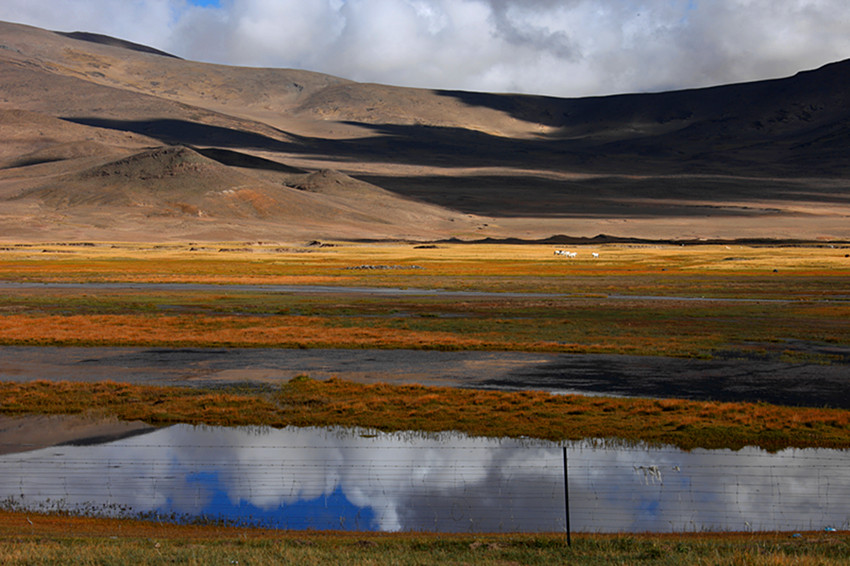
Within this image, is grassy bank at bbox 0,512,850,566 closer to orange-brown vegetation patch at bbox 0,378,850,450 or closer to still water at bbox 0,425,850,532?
still water at bbox 0,425,850,532

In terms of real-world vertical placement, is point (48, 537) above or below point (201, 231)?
below

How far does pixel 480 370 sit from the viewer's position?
25906mm

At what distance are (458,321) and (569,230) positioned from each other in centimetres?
14437

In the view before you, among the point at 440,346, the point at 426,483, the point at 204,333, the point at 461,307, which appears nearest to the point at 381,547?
the point at 426,483

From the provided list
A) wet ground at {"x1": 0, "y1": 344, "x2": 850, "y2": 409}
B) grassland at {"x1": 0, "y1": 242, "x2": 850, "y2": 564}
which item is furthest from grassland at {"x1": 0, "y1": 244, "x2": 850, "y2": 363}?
wet ground at {"x1": 0, "y1": 344, "x2": 850, "y2": 409}

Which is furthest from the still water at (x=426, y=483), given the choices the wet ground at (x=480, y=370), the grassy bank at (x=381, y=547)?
the wet ground at (x=480, y=370)

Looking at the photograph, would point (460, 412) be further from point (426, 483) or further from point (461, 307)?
point (461, 307)

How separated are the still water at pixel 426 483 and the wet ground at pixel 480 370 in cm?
597

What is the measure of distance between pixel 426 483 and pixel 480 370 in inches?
447

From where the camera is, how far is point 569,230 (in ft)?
588

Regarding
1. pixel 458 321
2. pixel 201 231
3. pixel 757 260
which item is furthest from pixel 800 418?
pixel 201 231

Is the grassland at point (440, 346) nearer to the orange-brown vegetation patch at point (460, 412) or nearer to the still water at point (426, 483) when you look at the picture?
the orange-brown vegetation patch at point (460, 412)

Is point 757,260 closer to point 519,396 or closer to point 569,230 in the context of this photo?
point 519,396

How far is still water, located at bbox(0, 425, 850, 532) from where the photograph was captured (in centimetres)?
1294
